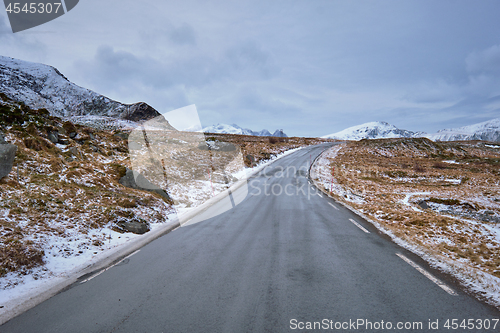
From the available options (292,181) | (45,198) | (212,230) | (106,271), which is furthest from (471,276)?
(292,181)

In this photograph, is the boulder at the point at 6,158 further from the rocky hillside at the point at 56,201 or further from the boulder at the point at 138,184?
the boulder at the point at 138,184

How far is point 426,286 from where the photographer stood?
171 inches

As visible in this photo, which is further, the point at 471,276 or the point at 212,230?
the point at 212,230

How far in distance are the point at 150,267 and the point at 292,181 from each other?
621 inches

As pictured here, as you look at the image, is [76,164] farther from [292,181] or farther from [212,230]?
[292,181]

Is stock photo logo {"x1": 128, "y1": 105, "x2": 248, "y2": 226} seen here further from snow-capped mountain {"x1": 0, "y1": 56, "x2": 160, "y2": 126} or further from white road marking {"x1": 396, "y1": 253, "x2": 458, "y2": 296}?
snow-capped mountain {"x1": 0, "y1": 56, "x2": 160, "y2": 126}

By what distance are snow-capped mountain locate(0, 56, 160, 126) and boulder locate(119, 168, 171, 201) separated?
4663cm

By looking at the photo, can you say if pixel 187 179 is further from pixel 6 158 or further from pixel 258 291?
pixel 258 291

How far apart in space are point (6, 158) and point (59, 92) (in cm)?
6478

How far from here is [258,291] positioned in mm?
4285

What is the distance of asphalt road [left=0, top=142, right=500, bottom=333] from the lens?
11.5 ft

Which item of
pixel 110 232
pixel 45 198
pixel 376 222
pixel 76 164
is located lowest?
pixel 376 222

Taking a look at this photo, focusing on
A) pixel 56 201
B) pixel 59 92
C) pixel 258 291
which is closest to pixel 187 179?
pixel 56 201

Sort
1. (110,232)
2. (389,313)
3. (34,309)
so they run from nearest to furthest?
(389,313) < (34,309) < (110,232)
